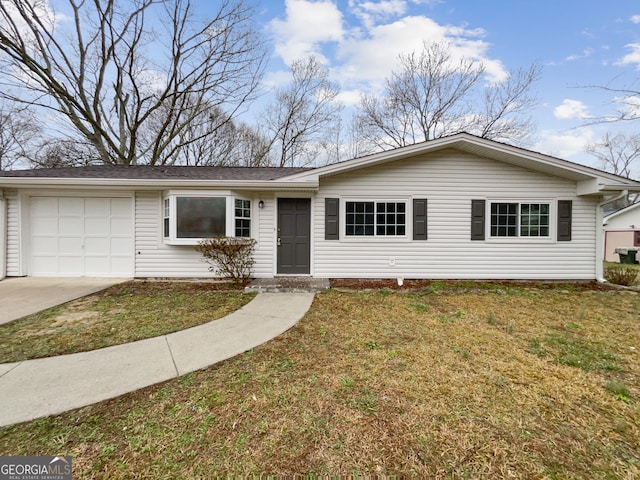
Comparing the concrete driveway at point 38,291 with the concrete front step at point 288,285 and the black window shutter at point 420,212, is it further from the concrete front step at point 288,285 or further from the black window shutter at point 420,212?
the black window shutter at point 420,212

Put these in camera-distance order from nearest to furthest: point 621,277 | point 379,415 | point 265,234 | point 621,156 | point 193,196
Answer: point 379,415
point 193,196
point 621,277
point 265,234
point 621,156

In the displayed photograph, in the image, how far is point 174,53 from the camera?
15.1m

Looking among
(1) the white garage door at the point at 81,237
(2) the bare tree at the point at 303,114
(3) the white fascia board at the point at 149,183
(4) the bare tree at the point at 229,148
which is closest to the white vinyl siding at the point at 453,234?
(3) the white fascia board at the point at 149,183

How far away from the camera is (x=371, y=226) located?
7164 mm

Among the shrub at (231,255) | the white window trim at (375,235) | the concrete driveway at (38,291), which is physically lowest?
Answer: the concrete driveway at (38,291)

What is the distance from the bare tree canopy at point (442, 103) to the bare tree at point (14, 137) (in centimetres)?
1996

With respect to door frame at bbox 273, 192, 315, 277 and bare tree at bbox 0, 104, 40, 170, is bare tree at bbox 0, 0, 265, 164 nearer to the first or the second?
bare tree at bbox 0, 104, 40, 170

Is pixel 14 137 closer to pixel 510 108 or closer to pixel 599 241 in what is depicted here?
pixel 599 241

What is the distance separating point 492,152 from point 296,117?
1377 centimetres

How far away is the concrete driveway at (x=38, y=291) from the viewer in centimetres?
467

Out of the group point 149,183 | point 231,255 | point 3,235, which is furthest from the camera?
point 3,235

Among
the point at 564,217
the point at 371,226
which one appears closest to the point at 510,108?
the point at 564,217

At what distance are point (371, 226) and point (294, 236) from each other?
6.70 feet

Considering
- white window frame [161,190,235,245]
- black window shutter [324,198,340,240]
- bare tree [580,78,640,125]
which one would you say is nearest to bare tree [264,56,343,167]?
black window shutter [324,198,340,240]
